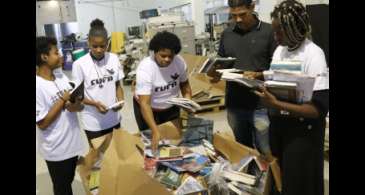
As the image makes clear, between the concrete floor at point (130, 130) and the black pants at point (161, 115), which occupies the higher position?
the black pants at point (161, 115)

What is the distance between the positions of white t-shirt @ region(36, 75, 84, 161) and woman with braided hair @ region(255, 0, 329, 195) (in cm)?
110

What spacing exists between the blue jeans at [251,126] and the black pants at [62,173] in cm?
111

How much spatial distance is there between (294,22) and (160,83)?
992mm

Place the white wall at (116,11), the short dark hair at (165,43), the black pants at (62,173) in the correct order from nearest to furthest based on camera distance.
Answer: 1. the black pants at (62,173)
2. the short dark hair at (165,43)
3. the white wall at (116,11)

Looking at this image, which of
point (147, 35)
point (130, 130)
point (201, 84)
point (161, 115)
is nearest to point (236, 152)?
point (161, 115)

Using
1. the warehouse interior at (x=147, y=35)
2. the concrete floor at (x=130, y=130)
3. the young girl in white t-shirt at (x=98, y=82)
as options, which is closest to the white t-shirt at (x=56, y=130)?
the warehouse interior at (x=147, y=35)

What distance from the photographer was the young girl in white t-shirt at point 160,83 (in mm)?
2078

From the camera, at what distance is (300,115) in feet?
5.01

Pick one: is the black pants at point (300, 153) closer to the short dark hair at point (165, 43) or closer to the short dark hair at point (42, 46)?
the short dark hair at point (165, 43)

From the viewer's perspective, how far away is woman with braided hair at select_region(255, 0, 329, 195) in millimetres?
1491

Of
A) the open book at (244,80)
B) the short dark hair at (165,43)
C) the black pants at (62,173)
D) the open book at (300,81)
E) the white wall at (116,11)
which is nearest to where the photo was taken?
the open book at (300,81)

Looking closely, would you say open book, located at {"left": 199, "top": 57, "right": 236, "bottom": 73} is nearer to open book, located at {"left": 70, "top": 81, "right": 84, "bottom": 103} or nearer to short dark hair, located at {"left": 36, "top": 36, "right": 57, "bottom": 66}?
open book, located at {"left": 70, "top": 81, "right": 84, "bottom": 103}
